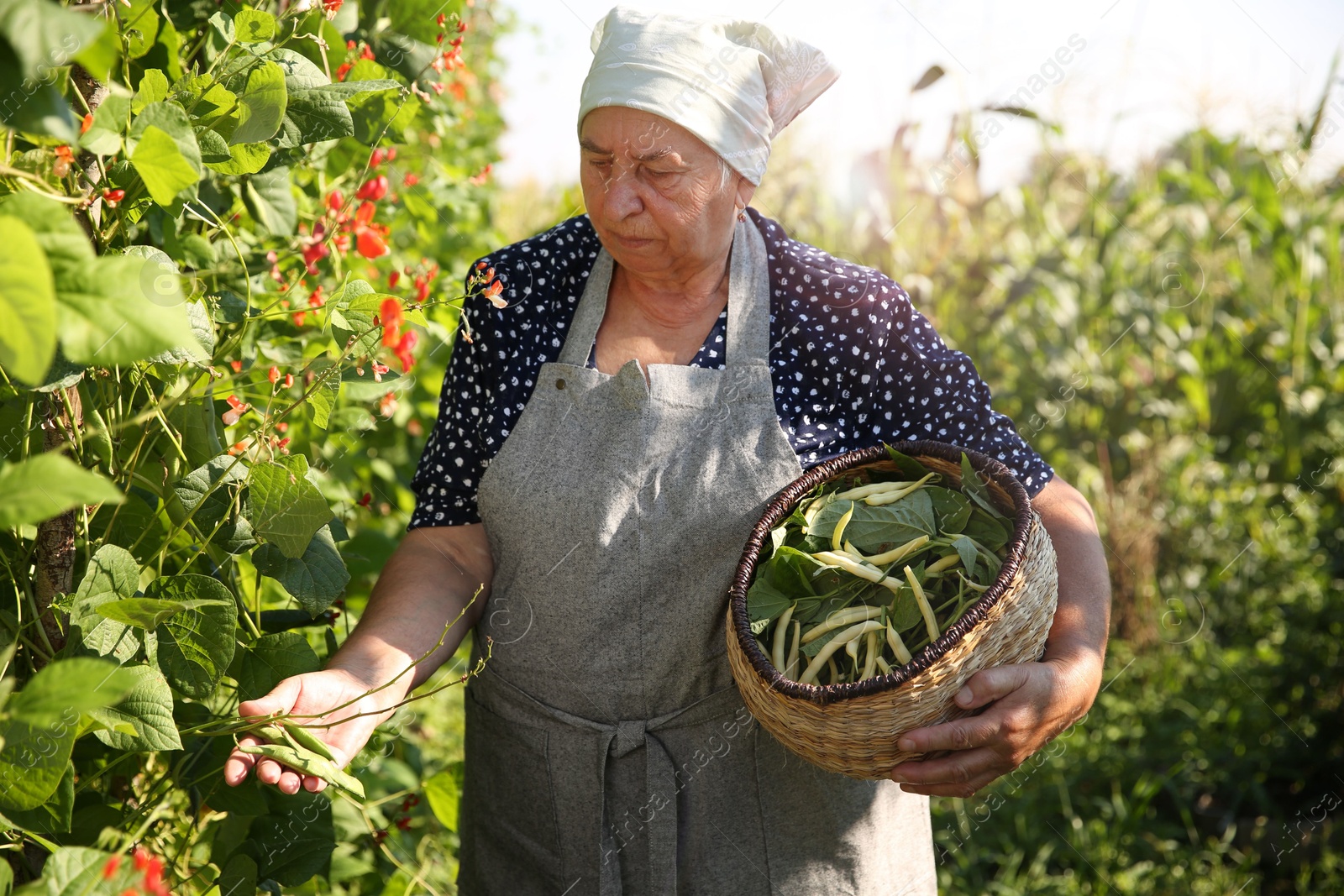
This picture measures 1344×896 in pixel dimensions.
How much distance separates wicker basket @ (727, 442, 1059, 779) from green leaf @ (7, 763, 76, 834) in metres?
0.65

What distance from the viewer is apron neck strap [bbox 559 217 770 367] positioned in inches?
55.9

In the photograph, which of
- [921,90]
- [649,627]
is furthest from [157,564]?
[921,90]

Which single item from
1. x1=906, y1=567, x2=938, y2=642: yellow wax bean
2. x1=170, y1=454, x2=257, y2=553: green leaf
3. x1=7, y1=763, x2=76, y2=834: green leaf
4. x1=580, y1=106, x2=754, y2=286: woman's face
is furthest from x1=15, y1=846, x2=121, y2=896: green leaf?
x1=580, y1=106, x2=754, y2=286: woman's face

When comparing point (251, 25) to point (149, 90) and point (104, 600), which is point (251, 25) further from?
point (104, 600)

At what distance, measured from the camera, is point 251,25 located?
3.19ft

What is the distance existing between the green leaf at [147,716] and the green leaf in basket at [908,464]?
0.84 m

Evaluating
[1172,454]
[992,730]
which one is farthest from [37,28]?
[1172,454]

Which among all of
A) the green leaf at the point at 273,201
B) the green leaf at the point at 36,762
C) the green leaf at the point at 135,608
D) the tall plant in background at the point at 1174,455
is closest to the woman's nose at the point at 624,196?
the green leaf at the point at 273,201

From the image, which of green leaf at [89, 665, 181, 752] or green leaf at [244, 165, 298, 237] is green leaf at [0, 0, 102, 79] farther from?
green leaf at [244, 165, 298, 237]

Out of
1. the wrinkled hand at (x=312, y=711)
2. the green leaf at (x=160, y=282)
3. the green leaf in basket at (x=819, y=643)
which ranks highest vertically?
the green leaf at (x=160, y=282)

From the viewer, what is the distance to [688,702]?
140 cm

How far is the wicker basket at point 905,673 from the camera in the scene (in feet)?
3.51

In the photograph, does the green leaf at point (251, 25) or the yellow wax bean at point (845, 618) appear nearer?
the green leaf at point (251, 25)

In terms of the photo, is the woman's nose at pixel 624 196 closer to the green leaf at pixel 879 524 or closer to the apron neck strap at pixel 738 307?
the apron neck strap at pixel 738 307
